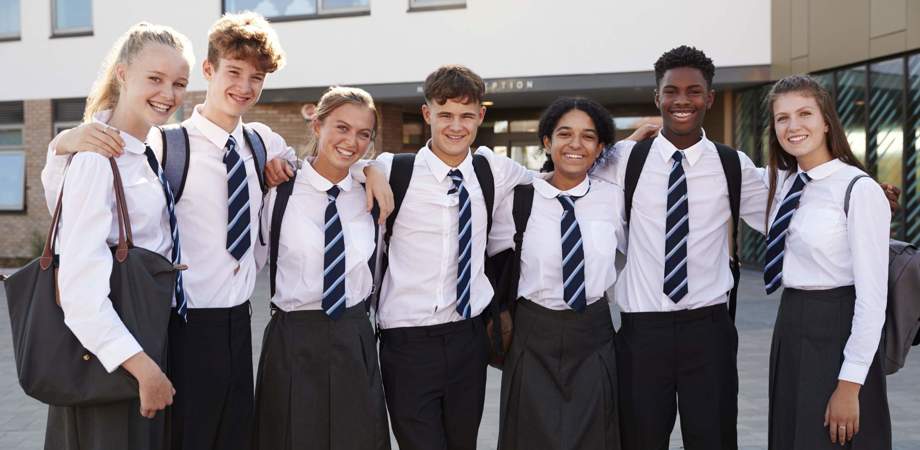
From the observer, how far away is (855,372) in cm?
310

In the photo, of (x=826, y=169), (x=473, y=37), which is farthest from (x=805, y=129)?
(x=473, y=37)

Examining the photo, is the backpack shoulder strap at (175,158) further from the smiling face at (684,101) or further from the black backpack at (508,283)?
the smiling face at (684,101)

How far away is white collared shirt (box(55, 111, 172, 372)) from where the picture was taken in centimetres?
250

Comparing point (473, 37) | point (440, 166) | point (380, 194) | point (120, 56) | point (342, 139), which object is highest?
point (473, 37)

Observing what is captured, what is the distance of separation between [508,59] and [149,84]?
36.0 ft

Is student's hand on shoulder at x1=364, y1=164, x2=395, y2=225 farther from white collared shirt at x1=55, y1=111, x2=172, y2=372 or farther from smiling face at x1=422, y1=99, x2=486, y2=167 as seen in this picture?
white collared shirt at x1=55, y1=111, x2=172, y2=372

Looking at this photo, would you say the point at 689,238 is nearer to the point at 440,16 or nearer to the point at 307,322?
the point at 307,322

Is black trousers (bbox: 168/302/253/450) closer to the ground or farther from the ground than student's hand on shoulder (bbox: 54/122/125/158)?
closer to the ground

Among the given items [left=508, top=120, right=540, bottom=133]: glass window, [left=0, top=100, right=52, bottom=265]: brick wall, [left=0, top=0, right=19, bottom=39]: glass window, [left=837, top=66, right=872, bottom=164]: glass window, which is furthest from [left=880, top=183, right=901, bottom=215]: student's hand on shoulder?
[left=0, top=0, right=19, bottom=39]: glass window

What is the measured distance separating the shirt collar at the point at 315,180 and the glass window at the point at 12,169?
1511cm

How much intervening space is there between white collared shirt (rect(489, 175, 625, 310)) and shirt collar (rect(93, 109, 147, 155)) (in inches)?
62.7

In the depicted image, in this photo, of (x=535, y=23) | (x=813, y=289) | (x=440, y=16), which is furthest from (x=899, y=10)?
(x=813, y=289)

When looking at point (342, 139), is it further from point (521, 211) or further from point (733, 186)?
point (733, 186)

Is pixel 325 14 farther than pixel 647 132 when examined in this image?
Yes
